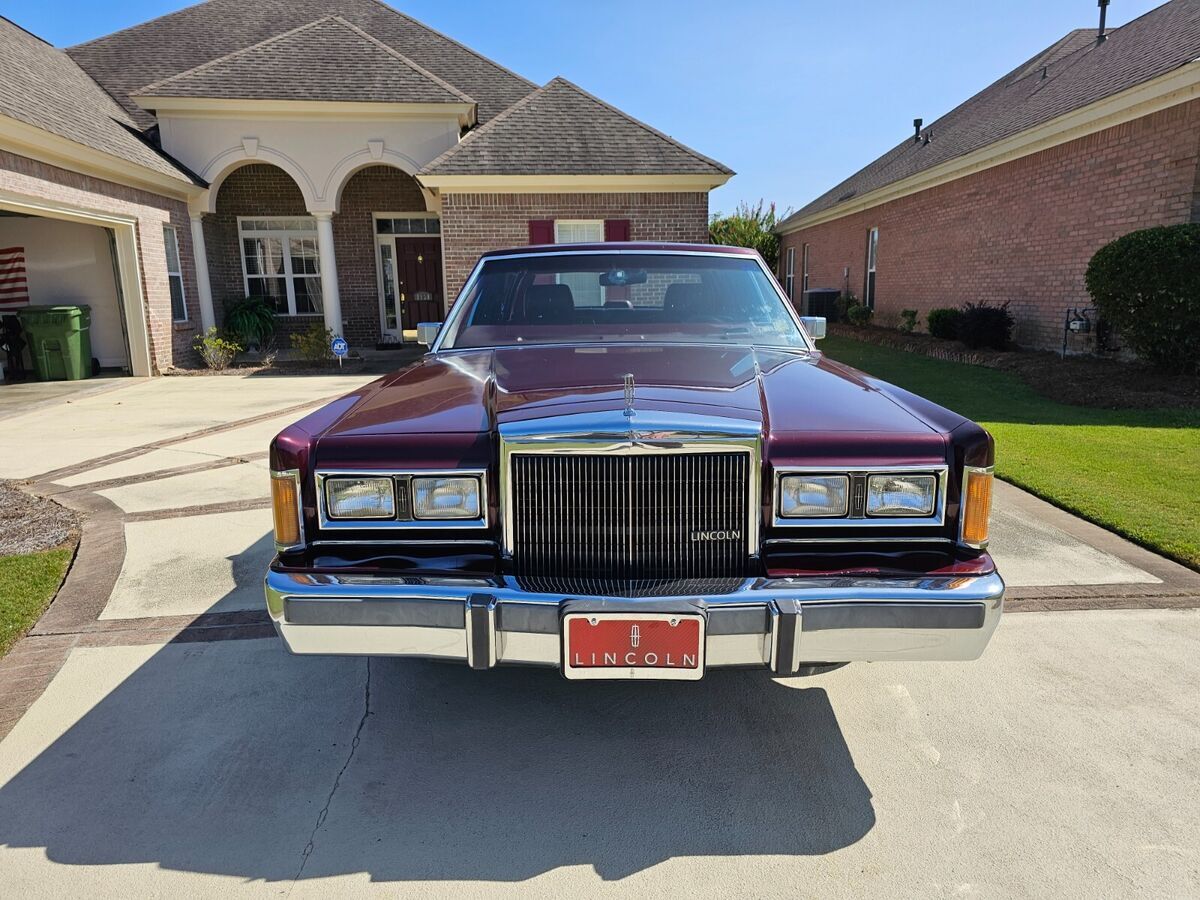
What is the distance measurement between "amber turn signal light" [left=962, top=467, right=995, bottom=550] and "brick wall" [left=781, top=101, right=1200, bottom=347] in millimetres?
9651

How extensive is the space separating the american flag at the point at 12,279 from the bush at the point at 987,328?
53.9 ft

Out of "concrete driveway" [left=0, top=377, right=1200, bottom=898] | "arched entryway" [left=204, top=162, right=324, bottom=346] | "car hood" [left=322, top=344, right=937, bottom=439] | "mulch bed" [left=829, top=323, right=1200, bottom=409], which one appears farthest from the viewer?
"arched entryway" [left=204, top=162, right=324, bottom=346]

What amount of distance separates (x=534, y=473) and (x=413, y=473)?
38cm

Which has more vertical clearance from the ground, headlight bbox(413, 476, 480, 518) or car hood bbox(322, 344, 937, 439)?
car hood bbox(322, 344, 937, 439)

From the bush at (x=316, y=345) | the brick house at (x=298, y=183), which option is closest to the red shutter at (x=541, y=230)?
the brick house at (x=298, y=183)

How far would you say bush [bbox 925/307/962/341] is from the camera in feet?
45.6

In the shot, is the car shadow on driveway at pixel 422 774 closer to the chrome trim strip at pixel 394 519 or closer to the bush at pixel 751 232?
the chrome trim strip at pixel 394 519

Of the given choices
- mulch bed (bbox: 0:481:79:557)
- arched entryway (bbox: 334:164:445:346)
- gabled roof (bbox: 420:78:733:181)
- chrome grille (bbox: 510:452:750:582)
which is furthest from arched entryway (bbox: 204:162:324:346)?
chrome grille (bbox: 510:452:750:582)

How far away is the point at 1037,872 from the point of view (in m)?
2.06

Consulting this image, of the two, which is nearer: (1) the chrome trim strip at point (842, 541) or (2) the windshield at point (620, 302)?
(1) the chrome trim strip at point (842, 541)

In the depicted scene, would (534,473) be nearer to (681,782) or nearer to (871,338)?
(681,782)

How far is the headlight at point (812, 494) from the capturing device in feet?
7.66

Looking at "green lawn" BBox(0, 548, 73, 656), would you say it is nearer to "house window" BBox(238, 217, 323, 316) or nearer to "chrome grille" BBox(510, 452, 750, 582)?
"chrome grille" BBox(510, 452, 750, 582)

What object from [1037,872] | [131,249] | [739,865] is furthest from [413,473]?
[131,249]
